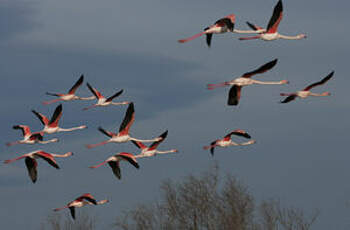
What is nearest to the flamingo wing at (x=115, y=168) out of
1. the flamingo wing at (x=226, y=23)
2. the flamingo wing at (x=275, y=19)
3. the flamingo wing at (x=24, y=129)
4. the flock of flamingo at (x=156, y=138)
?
the flock of flamingo at (x=156, y=138)

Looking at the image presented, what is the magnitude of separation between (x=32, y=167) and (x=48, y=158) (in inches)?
74.6

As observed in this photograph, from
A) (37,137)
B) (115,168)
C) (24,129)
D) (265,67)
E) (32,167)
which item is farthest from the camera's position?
(24,129)

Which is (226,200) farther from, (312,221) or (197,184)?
(312,221)

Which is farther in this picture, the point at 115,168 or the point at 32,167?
the point at 32,167

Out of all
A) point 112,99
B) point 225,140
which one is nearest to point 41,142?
point 112,99

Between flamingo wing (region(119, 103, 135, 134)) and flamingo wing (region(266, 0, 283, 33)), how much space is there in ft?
16.2

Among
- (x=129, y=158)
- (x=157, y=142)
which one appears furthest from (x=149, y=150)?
(x=129, y=158)

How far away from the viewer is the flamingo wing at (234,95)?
24.2 meters

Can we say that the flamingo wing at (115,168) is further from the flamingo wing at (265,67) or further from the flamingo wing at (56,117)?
the flamingo wing at (265,67)

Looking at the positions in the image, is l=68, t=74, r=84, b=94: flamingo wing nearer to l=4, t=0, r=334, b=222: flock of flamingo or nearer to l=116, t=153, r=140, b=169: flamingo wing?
l=4, t=0, r=334, b=222: flock of flamingo

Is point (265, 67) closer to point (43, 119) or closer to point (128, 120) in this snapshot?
point (128, 120)

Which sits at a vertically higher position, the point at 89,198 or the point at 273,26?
the point at 273,26

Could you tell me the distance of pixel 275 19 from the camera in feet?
80.2

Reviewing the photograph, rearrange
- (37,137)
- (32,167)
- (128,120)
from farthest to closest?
1. (37,137)
2. (32,167)
3. (128,120)
